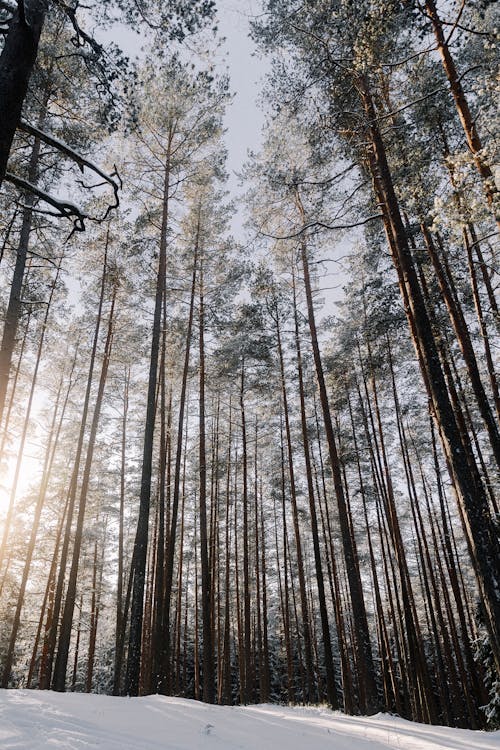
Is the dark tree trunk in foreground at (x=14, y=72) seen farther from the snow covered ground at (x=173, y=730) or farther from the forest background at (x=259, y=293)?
the snow covered ground at (x=173, y=730)

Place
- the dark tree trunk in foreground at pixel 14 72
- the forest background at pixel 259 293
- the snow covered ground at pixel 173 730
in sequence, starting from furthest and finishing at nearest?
1. the forest background at pixel 259 293
2. the snow covered ground at pixel 173 730
3. the dark tree trunk in foreground at pixel 14 72

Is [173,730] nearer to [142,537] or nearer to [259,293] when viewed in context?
[142,537]

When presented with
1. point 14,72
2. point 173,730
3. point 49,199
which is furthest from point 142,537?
point 14,72

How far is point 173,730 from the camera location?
3.60 metres

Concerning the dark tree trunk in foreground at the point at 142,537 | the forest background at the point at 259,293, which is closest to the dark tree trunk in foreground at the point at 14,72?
the forest background at the point at 259,293

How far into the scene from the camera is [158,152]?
12.7 metres

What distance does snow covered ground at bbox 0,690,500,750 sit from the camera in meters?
2.94

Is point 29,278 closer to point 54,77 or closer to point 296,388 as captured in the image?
point 54,77

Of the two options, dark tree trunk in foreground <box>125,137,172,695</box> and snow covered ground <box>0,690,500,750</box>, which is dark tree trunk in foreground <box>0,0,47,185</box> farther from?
dark tree trunk in foreground <box>125,137,172,695</box>

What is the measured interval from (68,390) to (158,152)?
1031cm

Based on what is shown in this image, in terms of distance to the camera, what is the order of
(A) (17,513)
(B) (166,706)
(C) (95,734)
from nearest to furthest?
1. (C) (95,734)
2. (B) (166,706)
3. (A) (17,513)

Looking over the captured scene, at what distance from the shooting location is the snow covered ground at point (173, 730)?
2943 mm

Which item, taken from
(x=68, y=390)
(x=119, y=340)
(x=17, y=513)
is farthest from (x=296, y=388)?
(x=17, y=513)

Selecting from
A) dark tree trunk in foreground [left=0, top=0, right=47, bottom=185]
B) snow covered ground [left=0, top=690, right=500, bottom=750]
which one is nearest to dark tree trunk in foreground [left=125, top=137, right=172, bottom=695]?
snow covered ground [left=0, top=690, right=500, bottom=750]
